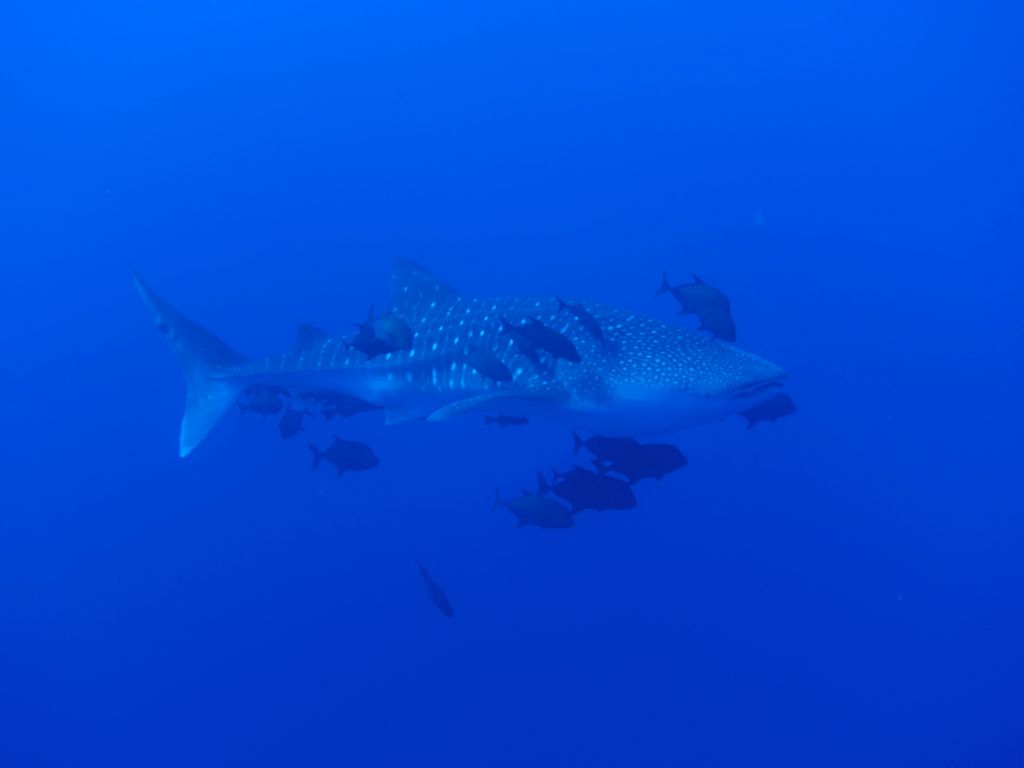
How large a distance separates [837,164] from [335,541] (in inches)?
983

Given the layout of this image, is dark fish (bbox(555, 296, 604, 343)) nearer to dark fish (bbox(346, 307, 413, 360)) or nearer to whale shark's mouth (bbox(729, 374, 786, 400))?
whale shark's mouth (bbox(729, 374, 786, 400))

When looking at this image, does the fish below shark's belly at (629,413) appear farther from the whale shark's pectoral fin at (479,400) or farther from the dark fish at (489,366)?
the dark fish at (489,366)

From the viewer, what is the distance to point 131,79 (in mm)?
34906

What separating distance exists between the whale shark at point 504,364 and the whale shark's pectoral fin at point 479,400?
0.01 metres

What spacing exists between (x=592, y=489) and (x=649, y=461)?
0.54m

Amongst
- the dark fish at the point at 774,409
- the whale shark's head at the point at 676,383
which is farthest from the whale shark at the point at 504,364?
the dark fish at the point at 774,409

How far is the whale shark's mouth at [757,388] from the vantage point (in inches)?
194

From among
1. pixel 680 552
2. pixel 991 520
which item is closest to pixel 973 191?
pixel 991 520

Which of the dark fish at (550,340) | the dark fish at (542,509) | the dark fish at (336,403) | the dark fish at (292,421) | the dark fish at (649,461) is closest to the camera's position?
the dark fish at (550,340)

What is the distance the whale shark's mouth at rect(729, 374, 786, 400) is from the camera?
16.2 feet

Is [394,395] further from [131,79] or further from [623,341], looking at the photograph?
[131,79]

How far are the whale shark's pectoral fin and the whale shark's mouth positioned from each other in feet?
4.61

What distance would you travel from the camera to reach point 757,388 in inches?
196

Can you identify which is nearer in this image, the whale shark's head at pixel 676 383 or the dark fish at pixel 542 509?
the whale shark's head at pixel 676 383
